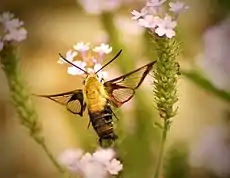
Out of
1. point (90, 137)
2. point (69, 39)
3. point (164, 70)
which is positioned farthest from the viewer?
point (69, 39)

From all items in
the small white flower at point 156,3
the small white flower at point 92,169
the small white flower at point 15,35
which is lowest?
the small white flower at point 92,169

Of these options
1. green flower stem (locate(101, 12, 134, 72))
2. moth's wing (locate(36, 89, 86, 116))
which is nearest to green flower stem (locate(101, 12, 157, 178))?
green flower stem (locate(101, 12, 134, 72))

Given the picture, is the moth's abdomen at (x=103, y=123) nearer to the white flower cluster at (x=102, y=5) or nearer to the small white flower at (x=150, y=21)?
the small white flower at (x=150, y=21)

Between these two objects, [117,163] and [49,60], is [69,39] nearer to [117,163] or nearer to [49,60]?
[49,60]

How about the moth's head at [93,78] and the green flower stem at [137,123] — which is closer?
the moth's head at [93,78]

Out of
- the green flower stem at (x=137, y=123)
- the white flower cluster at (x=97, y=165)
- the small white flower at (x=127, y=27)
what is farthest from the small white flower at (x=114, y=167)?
the small white flower at (x=127, y=27)

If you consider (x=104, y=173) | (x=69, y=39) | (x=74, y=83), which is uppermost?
(x=69, y=39)

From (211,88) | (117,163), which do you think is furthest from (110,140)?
(211,88)

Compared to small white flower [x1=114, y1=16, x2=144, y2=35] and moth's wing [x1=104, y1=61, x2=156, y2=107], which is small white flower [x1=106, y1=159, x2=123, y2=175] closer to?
moth's wing [x1=104, y1=61, x2=156, y2=107]

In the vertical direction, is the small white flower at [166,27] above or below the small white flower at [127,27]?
below
